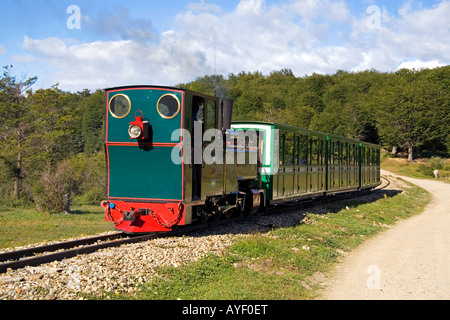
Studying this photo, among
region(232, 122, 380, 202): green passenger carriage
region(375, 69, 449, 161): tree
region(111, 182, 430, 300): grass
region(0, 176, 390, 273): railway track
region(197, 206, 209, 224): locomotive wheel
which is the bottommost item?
region(111, 182, 430, 300): grass

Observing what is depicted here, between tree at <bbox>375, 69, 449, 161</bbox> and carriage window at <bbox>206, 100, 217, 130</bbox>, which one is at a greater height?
tree at <bbox>375, 69, 449, 161</bbox>

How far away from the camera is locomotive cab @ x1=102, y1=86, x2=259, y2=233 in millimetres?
9625

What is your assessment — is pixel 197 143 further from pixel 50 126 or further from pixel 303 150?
pixel 50 126

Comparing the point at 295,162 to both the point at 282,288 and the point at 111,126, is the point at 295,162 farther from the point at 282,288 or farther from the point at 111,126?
the point at 282,288

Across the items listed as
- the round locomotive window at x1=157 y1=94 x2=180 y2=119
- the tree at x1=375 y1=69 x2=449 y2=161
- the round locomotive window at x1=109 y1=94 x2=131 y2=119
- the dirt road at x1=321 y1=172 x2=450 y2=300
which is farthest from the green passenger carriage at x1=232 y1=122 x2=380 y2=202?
the tree at x1=375 y1=69 x2=449 y2=161

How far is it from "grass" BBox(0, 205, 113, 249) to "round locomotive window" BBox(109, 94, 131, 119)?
3482 mm

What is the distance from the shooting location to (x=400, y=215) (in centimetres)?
1991

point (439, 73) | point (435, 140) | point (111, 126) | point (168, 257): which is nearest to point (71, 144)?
point (111, 126)

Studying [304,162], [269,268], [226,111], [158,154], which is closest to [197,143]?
[158,154]

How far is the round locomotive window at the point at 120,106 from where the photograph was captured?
10012 millimetres

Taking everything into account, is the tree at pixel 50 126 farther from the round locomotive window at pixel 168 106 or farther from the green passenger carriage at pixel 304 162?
the round locomotive window at pixel 168 106

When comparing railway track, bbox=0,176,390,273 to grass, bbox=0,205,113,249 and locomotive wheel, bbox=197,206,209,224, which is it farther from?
grass, bbox=0,205,113,249

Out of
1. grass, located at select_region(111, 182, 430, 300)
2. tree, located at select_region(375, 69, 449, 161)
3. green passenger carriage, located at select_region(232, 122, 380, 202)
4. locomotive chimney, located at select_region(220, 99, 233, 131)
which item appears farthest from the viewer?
tree, located at select_region(375, 69, 449, 161)
